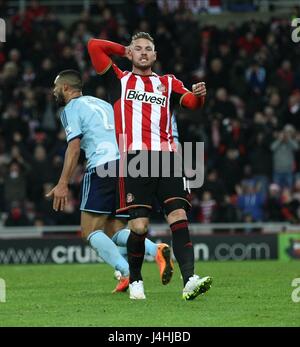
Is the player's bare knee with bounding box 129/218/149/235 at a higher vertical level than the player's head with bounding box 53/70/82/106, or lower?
lower

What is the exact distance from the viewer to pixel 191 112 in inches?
865

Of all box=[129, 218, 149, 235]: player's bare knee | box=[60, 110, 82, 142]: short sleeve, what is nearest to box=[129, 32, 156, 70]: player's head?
box=[60, 110, 82, 142]: short sleeve

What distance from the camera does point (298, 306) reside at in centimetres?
905

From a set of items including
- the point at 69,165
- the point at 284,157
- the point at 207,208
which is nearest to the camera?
the point at 69,165

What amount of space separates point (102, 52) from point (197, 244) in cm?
969

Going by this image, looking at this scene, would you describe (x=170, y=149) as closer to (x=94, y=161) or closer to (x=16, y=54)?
(x=94, y=161)

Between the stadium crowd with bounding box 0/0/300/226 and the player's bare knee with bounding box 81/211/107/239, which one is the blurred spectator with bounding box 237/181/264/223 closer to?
the stadium crowd with bounding box 0/0/300/226

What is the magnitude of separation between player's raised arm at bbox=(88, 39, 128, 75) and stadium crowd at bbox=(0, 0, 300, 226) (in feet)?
31.5

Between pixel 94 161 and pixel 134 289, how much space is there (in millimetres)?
1720

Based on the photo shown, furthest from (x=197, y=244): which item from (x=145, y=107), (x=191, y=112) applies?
(x=145, y=107)

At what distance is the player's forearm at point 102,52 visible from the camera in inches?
392

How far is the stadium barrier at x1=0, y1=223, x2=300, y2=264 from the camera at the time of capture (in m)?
19.2

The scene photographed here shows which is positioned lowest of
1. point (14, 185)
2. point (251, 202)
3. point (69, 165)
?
point (251, 202)

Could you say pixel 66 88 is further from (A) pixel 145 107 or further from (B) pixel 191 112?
(B) pixel 191 112
